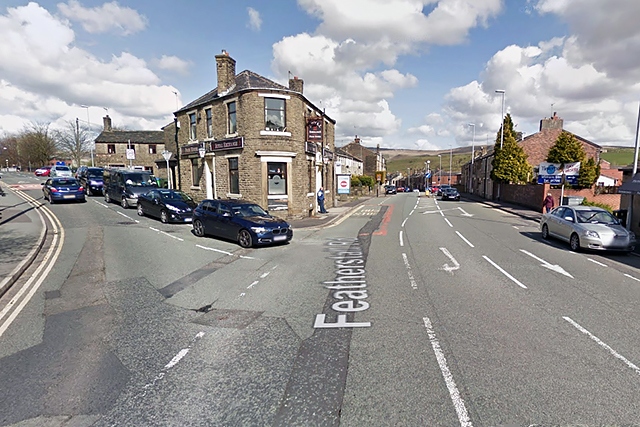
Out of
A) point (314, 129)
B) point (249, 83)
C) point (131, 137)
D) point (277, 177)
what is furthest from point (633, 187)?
point (131, 137)

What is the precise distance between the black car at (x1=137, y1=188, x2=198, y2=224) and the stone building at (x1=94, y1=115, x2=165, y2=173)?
35.1m

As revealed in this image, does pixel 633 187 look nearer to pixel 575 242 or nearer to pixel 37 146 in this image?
pixel 575 242

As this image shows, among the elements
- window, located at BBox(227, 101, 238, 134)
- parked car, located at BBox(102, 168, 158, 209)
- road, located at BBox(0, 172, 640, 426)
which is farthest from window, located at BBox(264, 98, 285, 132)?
road, located at BBox(0, 172, 640, 426)

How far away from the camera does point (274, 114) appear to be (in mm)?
17797

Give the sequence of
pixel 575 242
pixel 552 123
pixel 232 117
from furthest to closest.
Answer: pixel 552 123 → pixel 232 117 → pixel 575 242

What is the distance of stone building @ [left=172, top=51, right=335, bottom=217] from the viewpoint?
17516 mm

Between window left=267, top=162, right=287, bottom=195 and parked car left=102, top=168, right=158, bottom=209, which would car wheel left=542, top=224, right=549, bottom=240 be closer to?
window left=267, top=162, right=287, bottom=195

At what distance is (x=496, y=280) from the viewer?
24.3ft

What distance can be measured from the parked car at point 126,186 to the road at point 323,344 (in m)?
11.3

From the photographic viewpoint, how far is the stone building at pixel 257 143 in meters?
17.5

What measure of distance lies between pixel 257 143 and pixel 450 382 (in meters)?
15.5

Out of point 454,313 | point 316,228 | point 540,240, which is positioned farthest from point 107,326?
point 540,240

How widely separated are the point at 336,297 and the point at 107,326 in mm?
3722

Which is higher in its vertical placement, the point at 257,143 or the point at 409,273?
the point at 257,143
